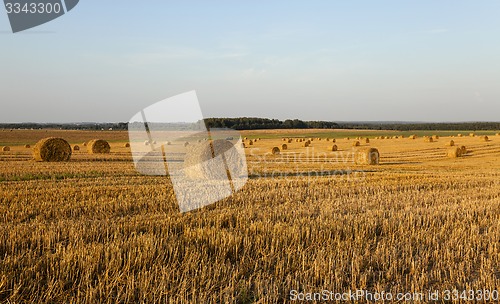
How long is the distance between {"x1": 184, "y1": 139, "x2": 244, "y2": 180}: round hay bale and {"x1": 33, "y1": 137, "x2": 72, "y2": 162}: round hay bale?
37.4ft

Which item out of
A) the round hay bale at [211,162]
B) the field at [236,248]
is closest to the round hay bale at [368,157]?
the round hay bale at [211,162]

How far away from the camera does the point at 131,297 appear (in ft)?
14.2

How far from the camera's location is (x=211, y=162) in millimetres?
17844

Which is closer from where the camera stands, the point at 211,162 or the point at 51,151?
the point at 211,162

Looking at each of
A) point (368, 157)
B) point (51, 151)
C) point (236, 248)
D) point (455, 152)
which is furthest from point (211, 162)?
point (455, 152)

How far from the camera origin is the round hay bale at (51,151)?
25.7m

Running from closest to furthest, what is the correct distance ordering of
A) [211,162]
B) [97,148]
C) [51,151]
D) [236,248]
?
[236,248] → [211,162] → [51,151] → [97,148]

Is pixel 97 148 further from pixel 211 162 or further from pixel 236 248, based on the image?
pixel 236 248

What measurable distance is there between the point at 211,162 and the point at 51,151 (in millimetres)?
13064

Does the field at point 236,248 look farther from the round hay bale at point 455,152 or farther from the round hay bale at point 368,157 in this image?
the round hay bale at point 455,152

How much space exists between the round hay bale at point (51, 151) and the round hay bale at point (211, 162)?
11.4 meters

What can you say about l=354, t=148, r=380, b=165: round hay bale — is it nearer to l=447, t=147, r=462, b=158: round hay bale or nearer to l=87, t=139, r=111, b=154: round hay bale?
l=447, t=147, r=462, b=158: round hay bale

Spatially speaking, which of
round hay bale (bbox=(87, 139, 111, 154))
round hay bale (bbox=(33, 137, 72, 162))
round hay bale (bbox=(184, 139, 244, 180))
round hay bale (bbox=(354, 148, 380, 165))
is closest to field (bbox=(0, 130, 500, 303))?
round hay bale (bbox=(184, 139, 244, 180))

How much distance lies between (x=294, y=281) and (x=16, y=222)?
566 centimetres
